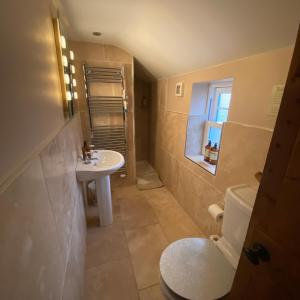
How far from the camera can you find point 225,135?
1.37 metres

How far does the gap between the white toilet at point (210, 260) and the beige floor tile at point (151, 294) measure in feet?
1.26

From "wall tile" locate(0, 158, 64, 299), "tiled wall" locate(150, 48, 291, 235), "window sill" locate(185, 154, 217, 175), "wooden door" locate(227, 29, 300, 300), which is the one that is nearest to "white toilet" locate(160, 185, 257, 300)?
"tiled wall" locate(150, 48, 291, 235)

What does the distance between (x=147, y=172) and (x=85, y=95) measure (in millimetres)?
1627

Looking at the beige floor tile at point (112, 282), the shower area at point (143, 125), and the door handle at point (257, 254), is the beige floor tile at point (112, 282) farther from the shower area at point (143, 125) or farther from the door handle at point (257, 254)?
the shower area at point (143, 125)

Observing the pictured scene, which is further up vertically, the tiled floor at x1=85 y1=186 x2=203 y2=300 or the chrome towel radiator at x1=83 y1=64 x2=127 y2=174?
the chrome towel radiator at x1=83 y1=64 x2=127 y2=174

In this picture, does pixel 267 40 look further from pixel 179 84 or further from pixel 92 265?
pixel 92 265

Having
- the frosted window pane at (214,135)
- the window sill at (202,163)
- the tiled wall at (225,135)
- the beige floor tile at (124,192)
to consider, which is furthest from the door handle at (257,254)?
the beige floor tile at (124,192)

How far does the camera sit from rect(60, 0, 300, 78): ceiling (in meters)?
0.84

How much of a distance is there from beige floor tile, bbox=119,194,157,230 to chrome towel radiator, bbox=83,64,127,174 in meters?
0.71

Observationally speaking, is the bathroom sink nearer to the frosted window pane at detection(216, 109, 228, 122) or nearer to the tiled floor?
the tiled floor

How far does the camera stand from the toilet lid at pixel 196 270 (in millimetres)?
917

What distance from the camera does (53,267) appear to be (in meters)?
0.65

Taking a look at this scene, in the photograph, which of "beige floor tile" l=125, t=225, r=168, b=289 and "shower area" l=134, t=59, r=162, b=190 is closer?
"beige floor tile" l=125, t=225, r=168, b=289

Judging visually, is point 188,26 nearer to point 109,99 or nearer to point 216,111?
point 216,111
